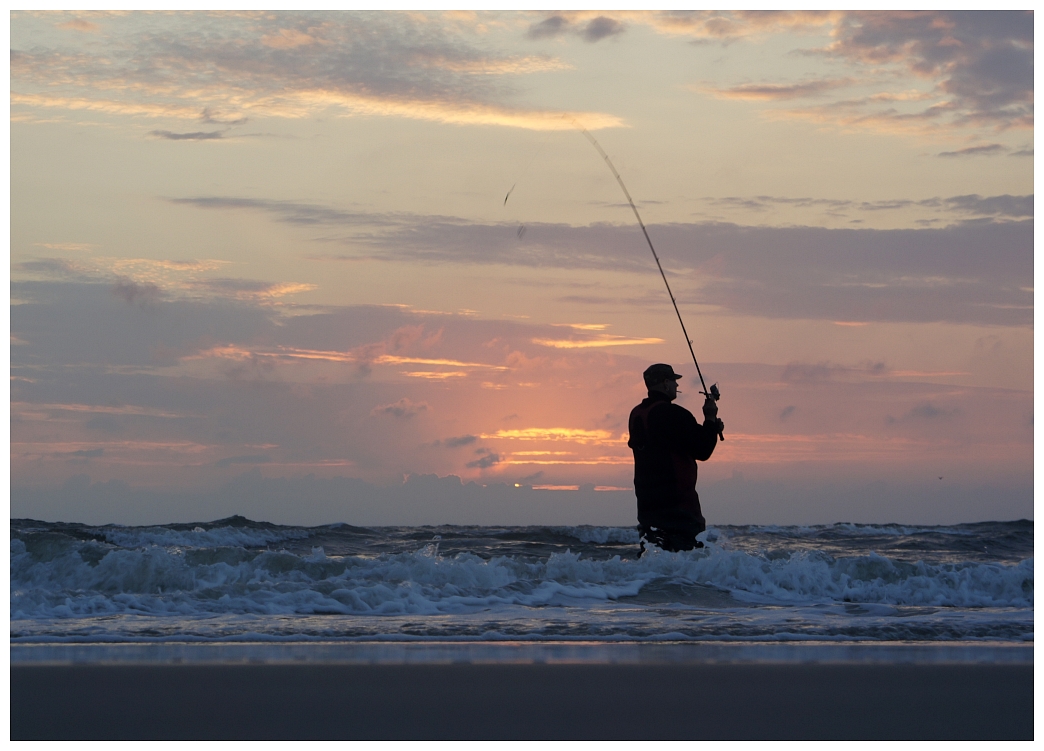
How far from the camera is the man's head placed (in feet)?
23.9

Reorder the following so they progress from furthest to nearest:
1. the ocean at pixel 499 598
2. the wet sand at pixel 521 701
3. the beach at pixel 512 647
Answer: the ocean at pixel 499 598, the beach at pixel 512 647, the wet sand at pixel 521 701

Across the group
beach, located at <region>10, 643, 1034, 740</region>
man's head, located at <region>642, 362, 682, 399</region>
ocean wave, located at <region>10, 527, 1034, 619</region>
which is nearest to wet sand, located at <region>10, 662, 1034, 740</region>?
beach, located at <region>10, 643, 1034, 740</region>

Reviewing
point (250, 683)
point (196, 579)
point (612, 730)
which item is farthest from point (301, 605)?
point (612, 730)

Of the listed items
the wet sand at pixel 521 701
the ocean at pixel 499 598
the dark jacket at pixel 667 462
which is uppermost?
the dark jacket at pixel 667 462

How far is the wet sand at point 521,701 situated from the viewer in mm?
4684

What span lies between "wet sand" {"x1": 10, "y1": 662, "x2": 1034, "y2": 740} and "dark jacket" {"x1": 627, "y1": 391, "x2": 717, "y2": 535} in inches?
51.5

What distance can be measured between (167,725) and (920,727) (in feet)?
10.9

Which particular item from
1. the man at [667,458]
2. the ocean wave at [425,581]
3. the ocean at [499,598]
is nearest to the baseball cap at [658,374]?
the man at [667,458]

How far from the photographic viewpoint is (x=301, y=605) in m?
8.45

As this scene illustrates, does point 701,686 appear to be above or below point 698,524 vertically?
below

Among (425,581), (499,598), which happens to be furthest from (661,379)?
(425,581)

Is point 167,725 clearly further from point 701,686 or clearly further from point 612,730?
point 701,686

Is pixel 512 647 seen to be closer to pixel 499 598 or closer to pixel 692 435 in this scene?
pixel 692 435

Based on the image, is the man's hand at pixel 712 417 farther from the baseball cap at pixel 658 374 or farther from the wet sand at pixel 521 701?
the wet sand at pixel 521 701
